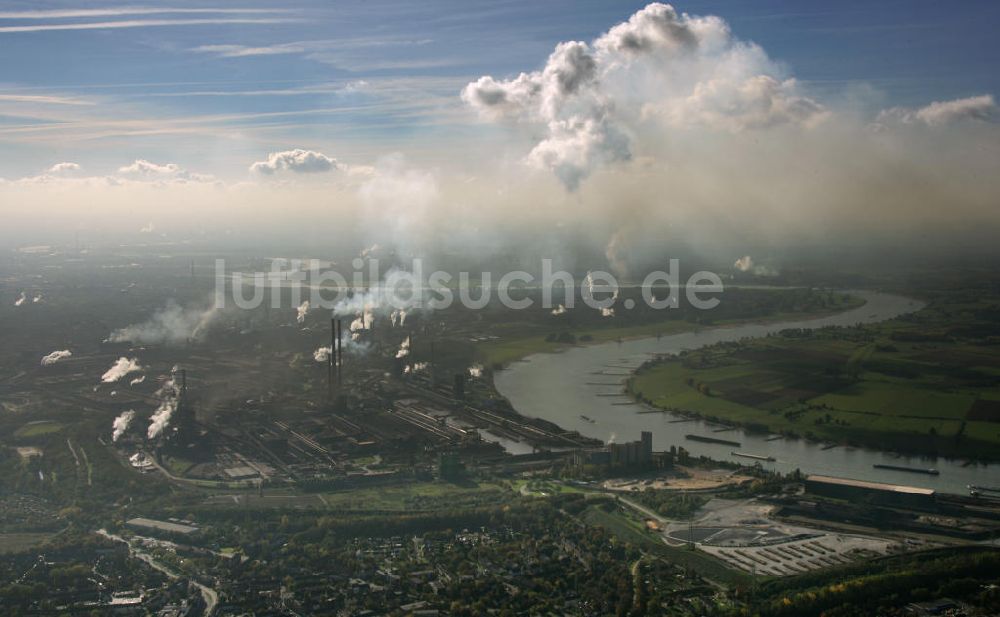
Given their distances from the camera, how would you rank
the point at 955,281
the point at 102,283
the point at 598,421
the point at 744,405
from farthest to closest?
the point at 955,281 < the point at 102,283 < the point at 744,405 < the point at 598,421

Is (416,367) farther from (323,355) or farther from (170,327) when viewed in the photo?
(170,327)

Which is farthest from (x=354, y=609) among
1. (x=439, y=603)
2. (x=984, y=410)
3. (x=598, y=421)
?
(x=984, y=410)

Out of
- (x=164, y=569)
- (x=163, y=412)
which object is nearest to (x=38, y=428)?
(x=163, y=412)

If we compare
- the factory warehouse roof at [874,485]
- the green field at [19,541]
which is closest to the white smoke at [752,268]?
the factory warehouse roof at [874,485]

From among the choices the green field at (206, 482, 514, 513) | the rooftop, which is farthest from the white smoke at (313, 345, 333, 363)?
the rooftop

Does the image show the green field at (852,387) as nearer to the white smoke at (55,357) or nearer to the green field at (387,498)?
the green field at (387,498)

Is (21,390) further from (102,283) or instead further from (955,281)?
(955,281)
